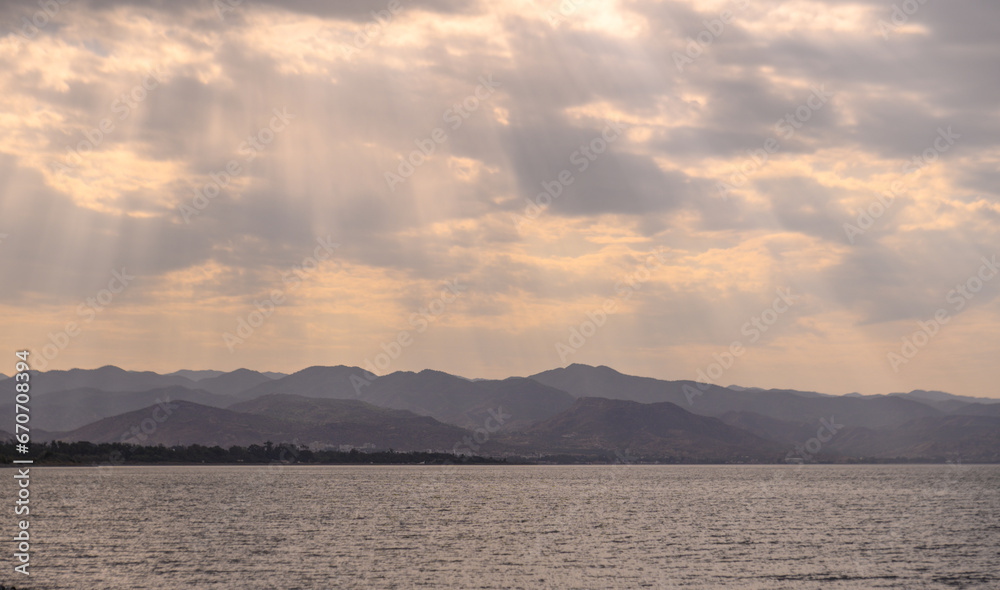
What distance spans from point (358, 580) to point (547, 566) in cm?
1849

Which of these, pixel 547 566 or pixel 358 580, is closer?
pixel 358 580

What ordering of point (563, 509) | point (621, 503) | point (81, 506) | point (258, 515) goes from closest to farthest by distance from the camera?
point (258, 515)
point (81, 506)
point (563, 509)
point (621, 503)

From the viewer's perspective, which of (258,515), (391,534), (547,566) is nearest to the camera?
(547,566)

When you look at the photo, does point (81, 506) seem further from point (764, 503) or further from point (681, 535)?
point (764, 503)

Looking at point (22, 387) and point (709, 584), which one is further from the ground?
point (22, 387)

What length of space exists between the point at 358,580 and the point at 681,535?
50.7m

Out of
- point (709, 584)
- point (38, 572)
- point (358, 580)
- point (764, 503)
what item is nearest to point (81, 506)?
point (38, 572)

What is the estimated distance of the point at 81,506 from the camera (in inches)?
5699

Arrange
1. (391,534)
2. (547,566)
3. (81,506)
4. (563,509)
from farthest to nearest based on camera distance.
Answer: (563,509) < (81,506) < (391,534) < (547,566)

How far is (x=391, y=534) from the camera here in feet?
345

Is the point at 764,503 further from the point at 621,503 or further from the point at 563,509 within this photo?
the point at 563,509

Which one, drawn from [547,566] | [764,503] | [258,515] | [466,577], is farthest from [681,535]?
[764,503]

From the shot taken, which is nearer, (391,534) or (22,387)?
(22,387)

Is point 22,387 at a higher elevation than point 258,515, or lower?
higher
